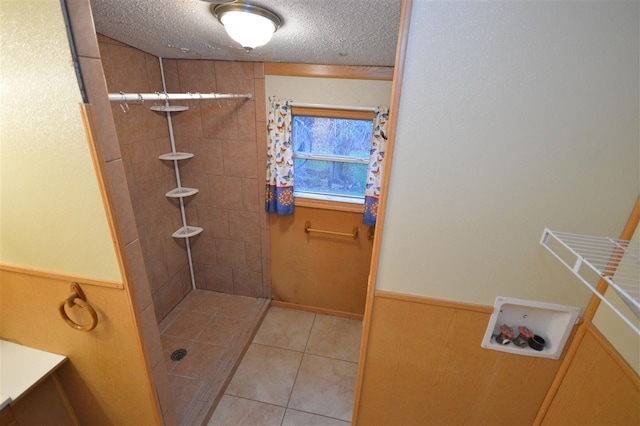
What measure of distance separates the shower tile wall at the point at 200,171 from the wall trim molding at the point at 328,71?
12cm

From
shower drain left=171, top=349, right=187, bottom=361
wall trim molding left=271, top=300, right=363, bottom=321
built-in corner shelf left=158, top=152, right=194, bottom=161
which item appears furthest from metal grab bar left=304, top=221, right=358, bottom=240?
shower drain left=171, top=349, right=187, bottom=361

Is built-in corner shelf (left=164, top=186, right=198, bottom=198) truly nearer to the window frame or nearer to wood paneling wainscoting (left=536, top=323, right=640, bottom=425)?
the window frame

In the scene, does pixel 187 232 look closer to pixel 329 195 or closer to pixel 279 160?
pixel 279 160

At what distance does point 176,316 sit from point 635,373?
268 centimetres

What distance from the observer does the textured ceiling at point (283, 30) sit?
1.00 m

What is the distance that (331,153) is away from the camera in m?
2.22

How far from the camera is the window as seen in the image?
2.10 m

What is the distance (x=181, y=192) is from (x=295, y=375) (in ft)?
5.32

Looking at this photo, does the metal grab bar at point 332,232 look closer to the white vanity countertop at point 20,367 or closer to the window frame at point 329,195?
the window frame at point 329,195

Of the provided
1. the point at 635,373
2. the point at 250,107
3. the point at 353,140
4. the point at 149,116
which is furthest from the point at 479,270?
the point at 149,116

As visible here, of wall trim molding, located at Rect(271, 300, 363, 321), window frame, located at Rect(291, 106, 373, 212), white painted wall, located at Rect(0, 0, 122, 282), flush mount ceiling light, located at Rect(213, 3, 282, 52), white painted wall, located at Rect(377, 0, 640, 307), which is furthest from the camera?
wall trim molding, located at Rect(271, 300, 363, 321)

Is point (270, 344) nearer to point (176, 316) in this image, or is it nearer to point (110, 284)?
point (176, 316)

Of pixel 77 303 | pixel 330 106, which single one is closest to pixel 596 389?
pixel 77 303

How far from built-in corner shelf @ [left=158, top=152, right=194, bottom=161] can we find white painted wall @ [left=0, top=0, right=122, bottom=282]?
3.63 ft
